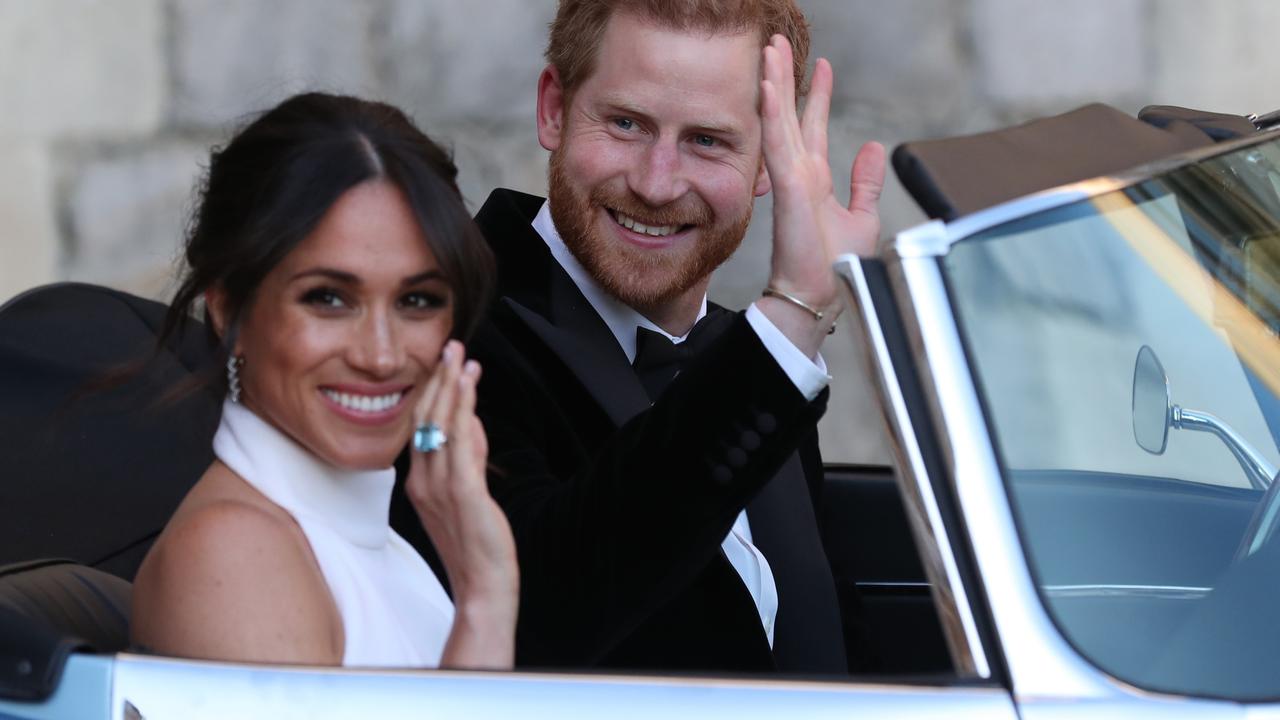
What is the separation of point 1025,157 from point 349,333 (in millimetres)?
729

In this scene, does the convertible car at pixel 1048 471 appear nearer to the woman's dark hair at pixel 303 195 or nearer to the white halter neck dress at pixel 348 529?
the white halter neck dress at pixel 348 529

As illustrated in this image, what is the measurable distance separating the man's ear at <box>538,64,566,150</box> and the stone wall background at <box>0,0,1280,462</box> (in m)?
2.70

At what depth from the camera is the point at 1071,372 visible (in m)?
1.53

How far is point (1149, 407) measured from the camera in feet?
5.65

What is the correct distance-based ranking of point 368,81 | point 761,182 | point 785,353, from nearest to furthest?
1. point 785,353
2. point 761,182
3. point 368,81

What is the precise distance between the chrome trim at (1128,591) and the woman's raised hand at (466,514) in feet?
1.86

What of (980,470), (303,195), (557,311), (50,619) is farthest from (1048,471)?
(50,619)

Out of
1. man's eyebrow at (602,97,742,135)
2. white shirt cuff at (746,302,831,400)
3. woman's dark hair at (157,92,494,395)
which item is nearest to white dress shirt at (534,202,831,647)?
A: man's eyebrow at (602,97,742,135)

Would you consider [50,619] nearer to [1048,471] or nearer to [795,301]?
[795,301]

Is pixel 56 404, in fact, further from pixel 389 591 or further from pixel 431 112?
pixel 431 112

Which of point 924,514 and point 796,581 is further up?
point 924,514

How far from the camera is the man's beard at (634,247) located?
239cm

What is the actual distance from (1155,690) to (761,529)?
40.6 inches

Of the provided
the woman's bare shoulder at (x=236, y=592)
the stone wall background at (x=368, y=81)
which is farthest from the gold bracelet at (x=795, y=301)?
the stone wall background at (x=368, y=81)
